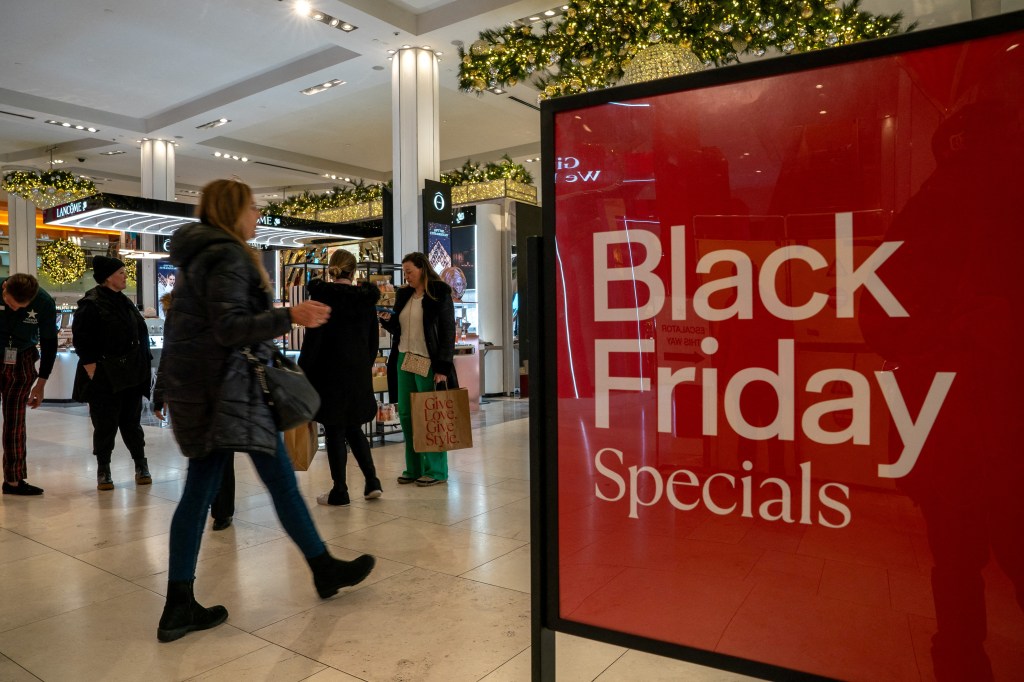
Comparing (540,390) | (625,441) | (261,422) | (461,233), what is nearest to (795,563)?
(625,441)

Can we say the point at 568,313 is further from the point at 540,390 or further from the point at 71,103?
the point at 71,103

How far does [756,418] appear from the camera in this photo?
125 centimetres

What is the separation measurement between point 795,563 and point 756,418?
0.25 meters

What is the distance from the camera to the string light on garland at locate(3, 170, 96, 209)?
1145 cm

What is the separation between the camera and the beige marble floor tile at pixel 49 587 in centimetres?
249

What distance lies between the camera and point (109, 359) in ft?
14.3

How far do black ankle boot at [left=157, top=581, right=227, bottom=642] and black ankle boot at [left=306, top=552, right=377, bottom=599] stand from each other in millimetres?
335

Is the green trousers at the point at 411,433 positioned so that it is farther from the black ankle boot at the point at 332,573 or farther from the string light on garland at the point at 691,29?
the string light on garland at the point at 691,29

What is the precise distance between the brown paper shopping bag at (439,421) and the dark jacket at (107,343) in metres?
1.79

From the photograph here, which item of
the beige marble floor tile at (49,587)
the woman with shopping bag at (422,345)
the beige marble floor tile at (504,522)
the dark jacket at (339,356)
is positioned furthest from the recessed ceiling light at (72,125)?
the beige marble floor tile at (504,522)

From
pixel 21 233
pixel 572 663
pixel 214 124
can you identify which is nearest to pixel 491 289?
pixel 214 124

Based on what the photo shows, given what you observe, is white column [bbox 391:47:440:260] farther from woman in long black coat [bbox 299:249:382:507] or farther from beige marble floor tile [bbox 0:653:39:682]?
beige marble floor tile [bbox 0:653:39:682]

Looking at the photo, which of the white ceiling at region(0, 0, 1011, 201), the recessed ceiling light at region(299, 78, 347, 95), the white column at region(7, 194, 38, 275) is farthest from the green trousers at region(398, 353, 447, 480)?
the white column at region(7, 194, 38, 275)

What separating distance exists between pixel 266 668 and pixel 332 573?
46 centimetres
